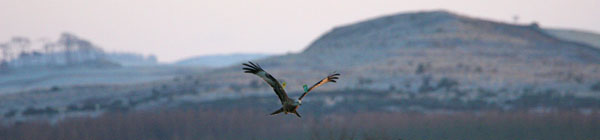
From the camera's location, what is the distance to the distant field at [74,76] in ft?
513

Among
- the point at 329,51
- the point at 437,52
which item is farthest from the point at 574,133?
the point at 329,51

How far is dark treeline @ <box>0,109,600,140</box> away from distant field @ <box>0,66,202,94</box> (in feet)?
273

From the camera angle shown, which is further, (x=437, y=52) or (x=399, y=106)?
(x=437, y=52)

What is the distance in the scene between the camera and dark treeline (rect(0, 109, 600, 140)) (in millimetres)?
58531

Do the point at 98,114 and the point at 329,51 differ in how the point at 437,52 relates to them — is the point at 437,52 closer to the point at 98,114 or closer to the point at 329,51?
the point at 329,51

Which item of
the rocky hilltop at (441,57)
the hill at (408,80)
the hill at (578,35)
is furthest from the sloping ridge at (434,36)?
the hill at (578,35)

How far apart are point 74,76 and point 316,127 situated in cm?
10266

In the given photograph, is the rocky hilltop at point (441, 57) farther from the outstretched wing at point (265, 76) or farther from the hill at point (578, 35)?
the outstretched wing at point (265, 76)

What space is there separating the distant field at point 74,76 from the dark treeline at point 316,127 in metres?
83.2

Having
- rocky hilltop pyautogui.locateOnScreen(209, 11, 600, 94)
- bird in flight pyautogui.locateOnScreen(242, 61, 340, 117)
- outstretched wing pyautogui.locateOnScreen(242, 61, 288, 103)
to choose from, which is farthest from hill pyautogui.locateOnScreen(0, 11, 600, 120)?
outstretched wing pyautogui.locateOnScreen(242, 61, 288, 103)

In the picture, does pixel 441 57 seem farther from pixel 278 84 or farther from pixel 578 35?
pixel 278 84

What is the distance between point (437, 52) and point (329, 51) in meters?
15.4

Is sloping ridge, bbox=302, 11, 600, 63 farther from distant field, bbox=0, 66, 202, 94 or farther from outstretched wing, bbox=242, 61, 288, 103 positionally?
outstretched wing, bbox=242, 61, 288, 103

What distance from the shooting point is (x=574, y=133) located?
57.3 m
